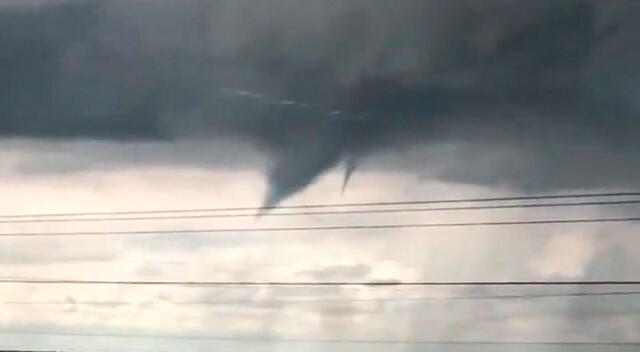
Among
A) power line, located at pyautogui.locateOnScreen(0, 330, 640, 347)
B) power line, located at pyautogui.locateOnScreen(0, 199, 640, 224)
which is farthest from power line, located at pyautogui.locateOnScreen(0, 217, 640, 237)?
power line, located at pyautogui.locateOnScreen(0, 330, 640, 347)

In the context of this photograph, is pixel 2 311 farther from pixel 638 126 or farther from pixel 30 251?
pixel 638 126

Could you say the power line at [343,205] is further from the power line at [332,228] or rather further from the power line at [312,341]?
the power line at [312,341]

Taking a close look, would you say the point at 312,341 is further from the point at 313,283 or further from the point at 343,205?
the point at 343,205

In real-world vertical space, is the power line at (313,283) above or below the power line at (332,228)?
below

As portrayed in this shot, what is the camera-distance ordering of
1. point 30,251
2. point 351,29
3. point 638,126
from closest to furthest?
point 638,126 < point 351,29 < point 30,251

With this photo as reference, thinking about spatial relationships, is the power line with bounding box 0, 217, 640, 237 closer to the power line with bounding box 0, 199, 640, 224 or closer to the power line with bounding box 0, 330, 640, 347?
the power line with bounding box 0, 199, 640, 224

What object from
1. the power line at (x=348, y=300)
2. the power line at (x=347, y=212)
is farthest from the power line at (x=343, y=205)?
the power line at (x=348, y=300)

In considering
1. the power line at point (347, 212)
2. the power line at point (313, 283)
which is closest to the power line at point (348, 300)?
the power line at point (313, 283)

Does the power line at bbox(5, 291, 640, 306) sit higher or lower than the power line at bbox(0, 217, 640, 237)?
lower

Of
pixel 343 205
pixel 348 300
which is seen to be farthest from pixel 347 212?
pixel 348 300

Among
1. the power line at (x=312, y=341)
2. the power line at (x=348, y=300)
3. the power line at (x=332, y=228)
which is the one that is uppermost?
the power line at (x=332, y=228)

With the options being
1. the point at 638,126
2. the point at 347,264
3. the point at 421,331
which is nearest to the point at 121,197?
the point at 347,264
